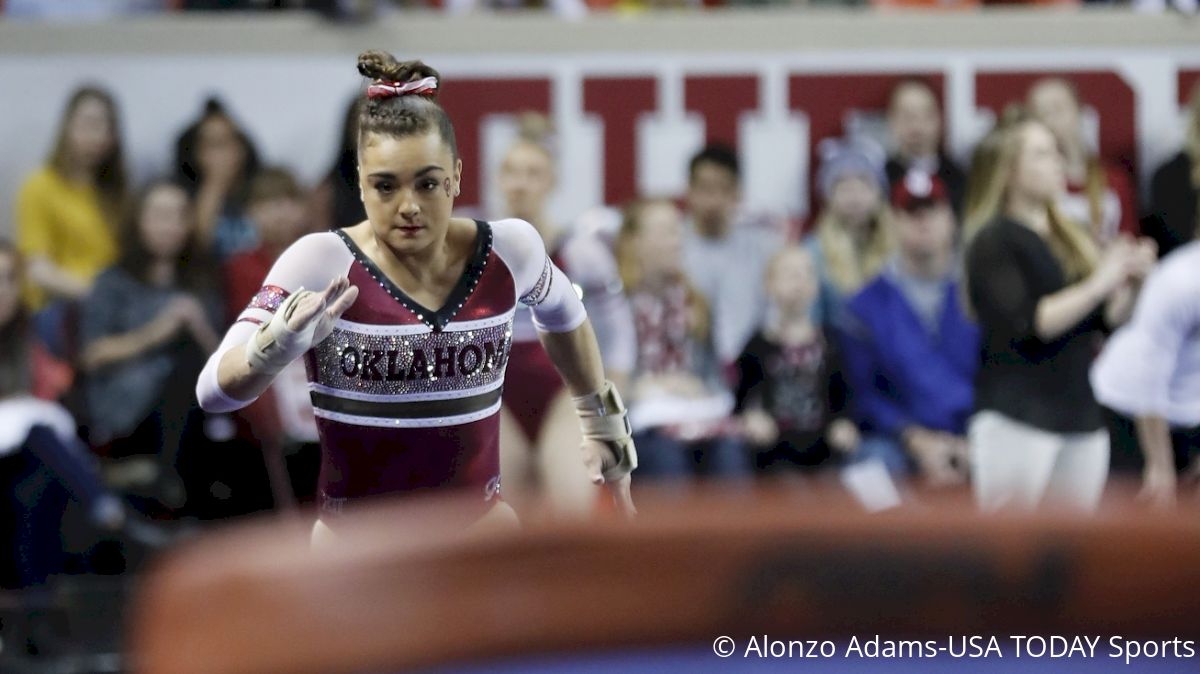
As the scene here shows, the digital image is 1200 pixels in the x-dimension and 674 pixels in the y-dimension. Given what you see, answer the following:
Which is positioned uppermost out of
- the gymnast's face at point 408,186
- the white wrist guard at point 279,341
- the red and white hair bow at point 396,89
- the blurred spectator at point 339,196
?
the red and white hair bow at point 396,89

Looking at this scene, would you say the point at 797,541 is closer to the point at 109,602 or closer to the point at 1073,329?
the point at 1073,329

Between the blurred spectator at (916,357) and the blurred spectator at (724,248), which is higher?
the blurred spectator at (724,248)

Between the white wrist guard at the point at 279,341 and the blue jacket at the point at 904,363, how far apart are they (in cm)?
420

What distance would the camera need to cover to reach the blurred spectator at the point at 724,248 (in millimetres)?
6840

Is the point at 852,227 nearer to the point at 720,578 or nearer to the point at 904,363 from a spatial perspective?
the point at 904,363

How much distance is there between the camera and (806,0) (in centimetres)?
771

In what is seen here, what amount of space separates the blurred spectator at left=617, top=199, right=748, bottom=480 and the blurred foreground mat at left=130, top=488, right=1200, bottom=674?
360 cm

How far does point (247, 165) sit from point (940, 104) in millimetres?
2950

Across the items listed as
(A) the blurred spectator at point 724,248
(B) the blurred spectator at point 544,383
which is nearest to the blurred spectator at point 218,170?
(A) the blurred spectator at point 724,248

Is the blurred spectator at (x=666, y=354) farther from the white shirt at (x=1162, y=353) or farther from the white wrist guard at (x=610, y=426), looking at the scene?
the white wrist guard at (x=610, y=426)

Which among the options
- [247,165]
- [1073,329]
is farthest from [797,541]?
[247,165]

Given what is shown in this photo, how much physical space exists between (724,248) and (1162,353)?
1.79 m

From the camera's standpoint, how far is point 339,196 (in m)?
5.46

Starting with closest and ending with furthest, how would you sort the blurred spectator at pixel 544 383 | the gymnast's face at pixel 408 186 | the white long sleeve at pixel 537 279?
1. the gymnast's face at pixel 408 186
2. the white long sleeve at pixel 537 279
3. the blurred spectator at pixel 544 383
